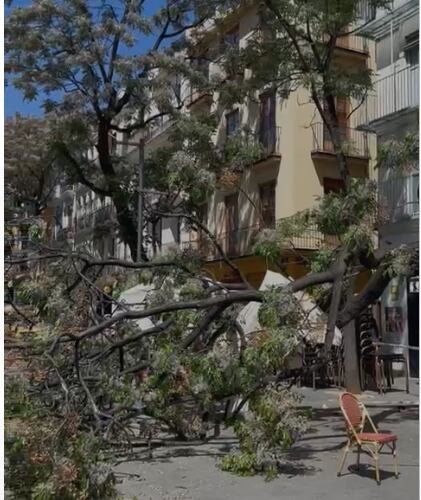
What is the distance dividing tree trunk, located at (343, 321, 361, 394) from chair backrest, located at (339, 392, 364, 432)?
714 cm

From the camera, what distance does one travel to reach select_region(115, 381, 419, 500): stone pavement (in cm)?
743

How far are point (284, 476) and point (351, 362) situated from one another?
26.1 ft

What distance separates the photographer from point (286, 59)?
12.9 m

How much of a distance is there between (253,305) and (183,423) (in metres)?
2.00

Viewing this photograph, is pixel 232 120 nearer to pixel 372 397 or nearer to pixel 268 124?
pixel 268 124

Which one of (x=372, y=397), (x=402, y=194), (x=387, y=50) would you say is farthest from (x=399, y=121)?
(x=372, y=397)

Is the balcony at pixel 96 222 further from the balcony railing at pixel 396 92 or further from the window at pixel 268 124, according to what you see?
the balcony railing at pixel 396 92

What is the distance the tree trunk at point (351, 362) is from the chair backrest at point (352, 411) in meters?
7.14

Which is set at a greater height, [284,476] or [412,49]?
[412,49]

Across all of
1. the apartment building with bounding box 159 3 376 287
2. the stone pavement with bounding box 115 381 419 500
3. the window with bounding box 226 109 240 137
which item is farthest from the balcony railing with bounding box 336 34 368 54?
the stone pavement with bounding box 115 381 419 500

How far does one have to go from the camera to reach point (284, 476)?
817 cm

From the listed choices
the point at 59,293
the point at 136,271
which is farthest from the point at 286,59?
the point at 59,293

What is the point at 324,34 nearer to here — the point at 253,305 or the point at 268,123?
the point at 253,305

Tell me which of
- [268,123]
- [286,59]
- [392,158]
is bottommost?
[392,158]
